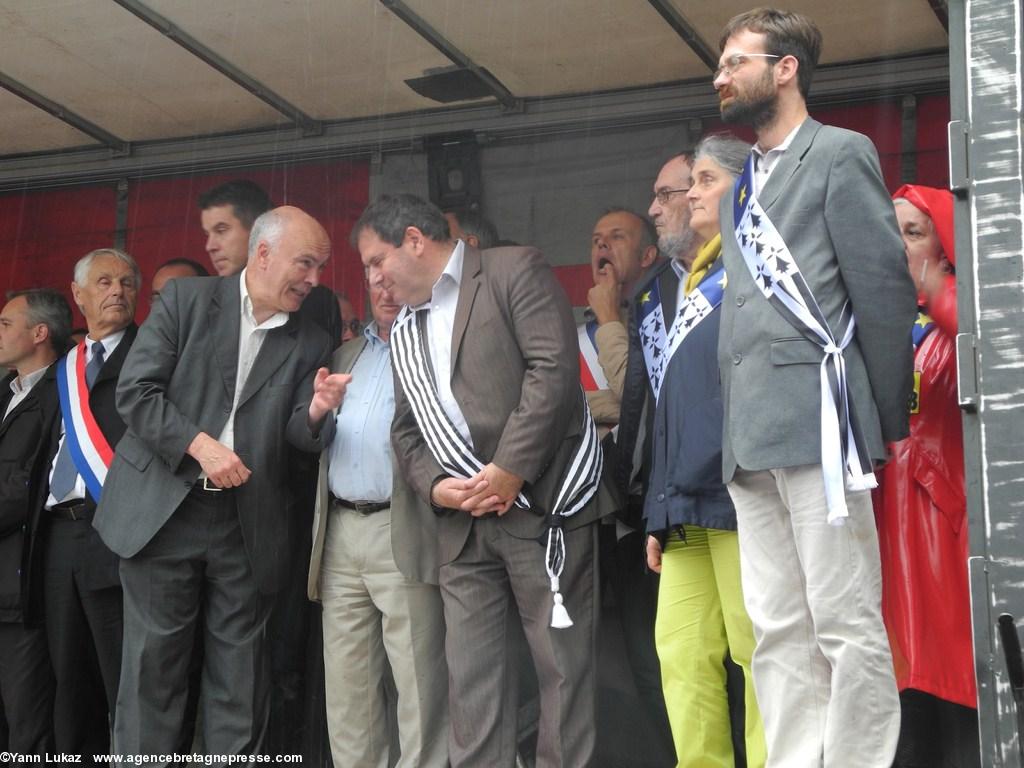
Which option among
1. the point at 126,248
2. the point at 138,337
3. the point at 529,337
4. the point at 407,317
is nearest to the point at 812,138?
the point at 529,337

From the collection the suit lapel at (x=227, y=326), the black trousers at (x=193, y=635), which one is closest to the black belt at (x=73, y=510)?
the black trousers at (x=193, y=635)

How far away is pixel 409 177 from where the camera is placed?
588 cm

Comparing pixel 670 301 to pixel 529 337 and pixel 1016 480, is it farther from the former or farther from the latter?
pixel 1016 480

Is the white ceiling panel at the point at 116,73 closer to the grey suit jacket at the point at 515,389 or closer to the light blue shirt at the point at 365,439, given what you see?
the light blue shirt at the point at 365,439

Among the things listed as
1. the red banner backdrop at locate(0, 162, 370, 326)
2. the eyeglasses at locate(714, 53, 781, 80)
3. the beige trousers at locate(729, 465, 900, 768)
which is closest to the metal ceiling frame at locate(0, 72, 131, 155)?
Answer: the red banner backdrop at locate(0, 162, 370, 326)

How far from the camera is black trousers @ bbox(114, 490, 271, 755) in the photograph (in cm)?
455

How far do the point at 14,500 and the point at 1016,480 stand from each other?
3.53 m

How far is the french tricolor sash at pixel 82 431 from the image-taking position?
5012mm

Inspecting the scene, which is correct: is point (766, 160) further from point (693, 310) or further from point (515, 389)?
point (515, 389)

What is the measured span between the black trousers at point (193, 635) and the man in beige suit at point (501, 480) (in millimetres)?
726

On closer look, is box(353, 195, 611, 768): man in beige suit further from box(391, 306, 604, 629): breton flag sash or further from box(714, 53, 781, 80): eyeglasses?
box(714, 53, 781, 80): eyeglasses

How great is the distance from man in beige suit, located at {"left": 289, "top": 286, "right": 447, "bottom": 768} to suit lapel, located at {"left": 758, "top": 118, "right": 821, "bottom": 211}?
5.03 ft

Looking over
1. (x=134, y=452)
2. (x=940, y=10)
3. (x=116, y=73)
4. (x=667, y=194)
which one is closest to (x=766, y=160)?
(x=667, y=194)

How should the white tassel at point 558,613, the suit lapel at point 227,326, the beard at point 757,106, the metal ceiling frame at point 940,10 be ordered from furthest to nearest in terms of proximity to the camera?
the suit lapel at point 227,326 → the metal ceiling frame at point 940,10 → the white tassel at point 558,613 → the beard at point 757,106
